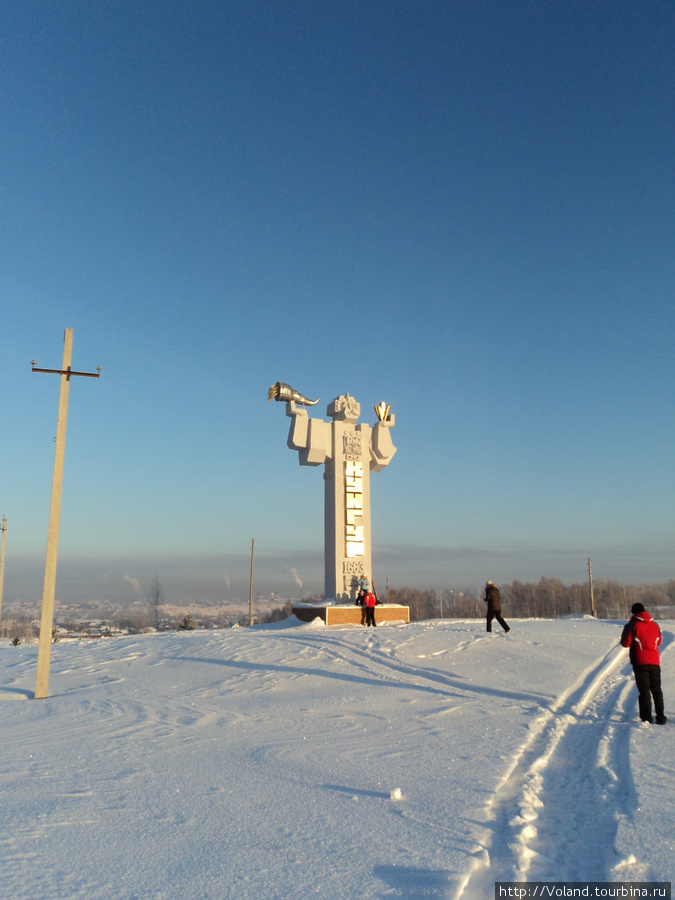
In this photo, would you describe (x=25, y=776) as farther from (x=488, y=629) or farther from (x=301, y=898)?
(x=488, y=629)

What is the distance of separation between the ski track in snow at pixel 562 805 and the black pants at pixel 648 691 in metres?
0.31

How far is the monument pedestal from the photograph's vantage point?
2533cm

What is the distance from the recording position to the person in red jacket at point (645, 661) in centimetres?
865

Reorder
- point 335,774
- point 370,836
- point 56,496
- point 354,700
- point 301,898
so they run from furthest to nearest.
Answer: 1. point 56,496
2. point 354,700
3. point 335,774
4. point 370,836
5. point 301,898

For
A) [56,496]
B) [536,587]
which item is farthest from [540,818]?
[536,587]

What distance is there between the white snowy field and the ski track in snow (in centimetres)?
2

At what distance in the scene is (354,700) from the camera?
10.3m

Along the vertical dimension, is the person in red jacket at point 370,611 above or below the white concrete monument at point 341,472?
below

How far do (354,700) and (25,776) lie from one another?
555cm

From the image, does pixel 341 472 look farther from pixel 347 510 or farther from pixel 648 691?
pixel 648 691

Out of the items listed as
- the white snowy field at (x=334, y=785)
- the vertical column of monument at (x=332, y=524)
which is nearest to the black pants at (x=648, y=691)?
the white snowy field at (x=334, y=785)

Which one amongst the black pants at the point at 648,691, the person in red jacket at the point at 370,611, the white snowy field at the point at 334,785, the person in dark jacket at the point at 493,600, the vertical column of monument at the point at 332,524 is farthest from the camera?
the vertical column of monument at the point at 332,524

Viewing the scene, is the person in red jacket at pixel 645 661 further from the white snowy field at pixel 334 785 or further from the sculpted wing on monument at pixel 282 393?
the sculpted wing on monument at pixel 282 393

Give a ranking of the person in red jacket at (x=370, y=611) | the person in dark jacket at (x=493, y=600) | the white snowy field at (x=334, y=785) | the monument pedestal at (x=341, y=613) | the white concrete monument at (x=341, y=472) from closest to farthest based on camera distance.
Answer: the white snowy field at (x=334, y=785)
the person in dark jacket at (x=493, y=600)
the person in red jacket at (x=370, y=611)
the monument pedestal at (x=341, y=613)
the white concrete monument at (x=341, y=472)
